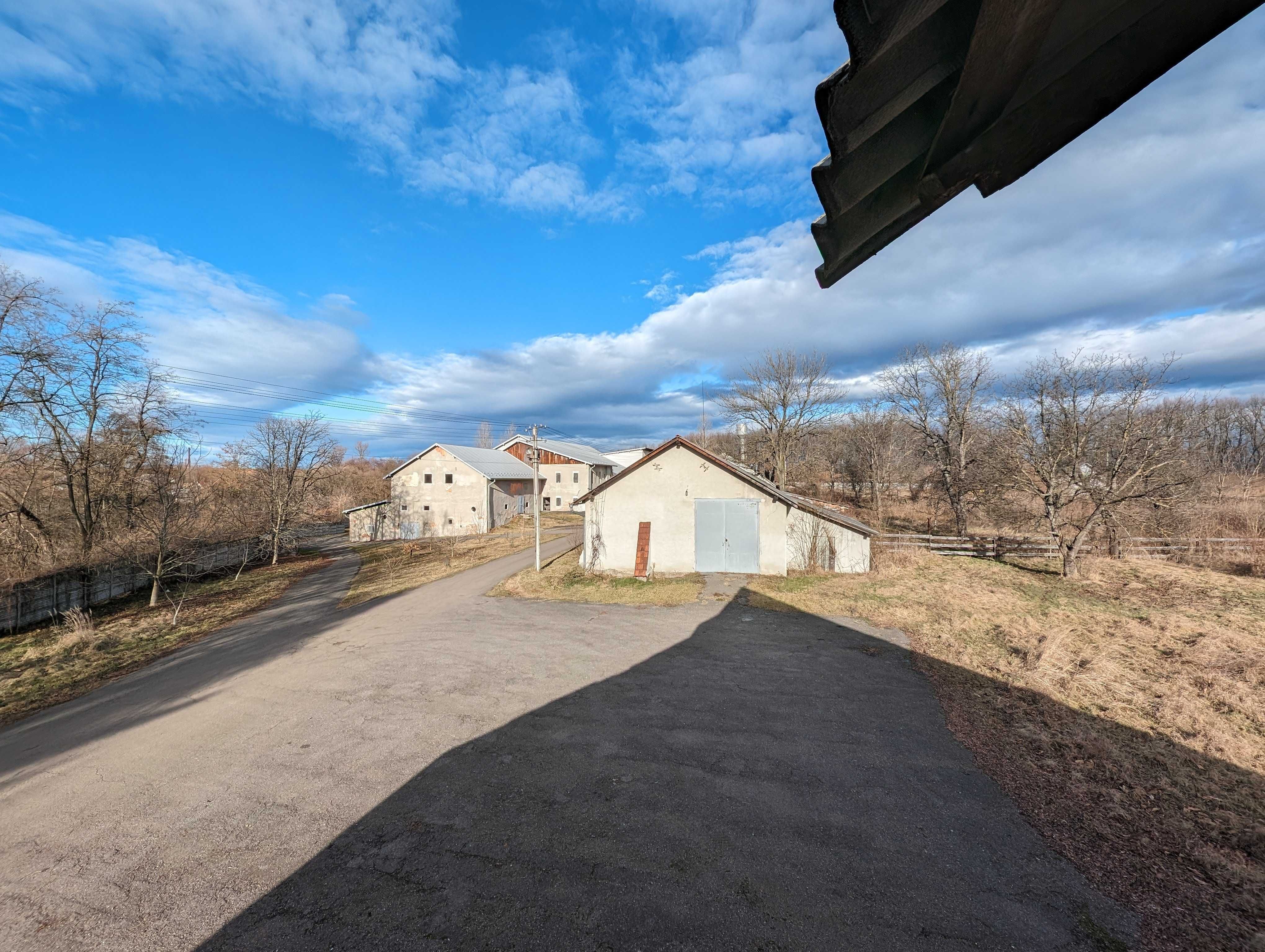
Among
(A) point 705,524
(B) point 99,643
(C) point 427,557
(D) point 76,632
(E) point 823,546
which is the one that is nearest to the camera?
(B) point 99,643

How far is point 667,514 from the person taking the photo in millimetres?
19109

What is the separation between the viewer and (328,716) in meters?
8.26

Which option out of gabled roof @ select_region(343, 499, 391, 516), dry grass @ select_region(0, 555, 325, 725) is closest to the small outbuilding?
dry grass @ select_region(0, 555, 325, 725)

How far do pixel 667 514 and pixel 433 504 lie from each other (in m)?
26.0

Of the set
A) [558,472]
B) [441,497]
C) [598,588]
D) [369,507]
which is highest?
[558,472]

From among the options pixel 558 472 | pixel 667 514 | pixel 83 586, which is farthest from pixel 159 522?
pixel 558 472

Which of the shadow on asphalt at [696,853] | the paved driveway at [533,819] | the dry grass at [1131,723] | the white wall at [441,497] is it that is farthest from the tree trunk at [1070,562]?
the white wall at [441,497]

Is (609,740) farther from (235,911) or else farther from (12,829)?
(12,829)

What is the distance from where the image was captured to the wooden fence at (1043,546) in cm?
1914

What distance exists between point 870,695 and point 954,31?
9.00 meters

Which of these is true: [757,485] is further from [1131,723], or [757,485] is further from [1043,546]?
[1043,546]

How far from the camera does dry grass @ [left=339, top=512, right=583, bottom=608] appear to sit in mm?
21250

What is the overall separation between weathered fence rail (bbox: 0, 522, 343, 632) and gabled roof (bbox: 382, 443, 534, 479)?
42.1 feet

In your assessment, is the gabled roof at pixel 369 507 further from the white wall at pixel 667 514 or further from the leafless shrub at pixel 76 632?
the white wall at pixel 667 514
